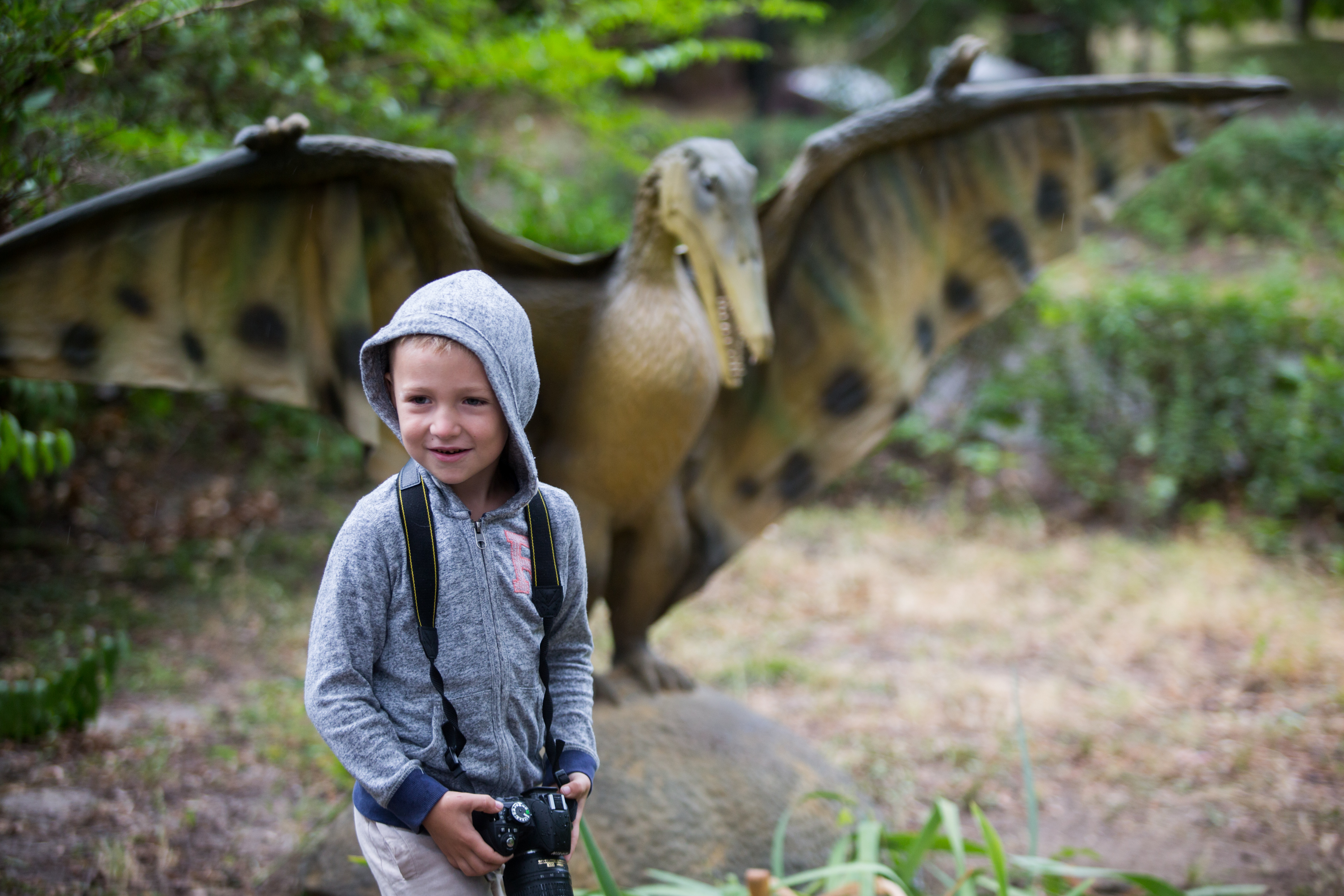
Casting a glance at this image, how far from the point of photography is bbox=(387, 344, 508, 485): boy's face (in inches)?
52.2

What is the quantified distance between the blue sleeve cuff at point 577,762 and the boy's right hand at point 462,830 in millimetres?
150

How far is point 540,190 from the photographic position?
493 cm

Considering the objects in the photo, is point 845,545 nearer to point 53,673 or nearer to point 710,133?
point 53,673

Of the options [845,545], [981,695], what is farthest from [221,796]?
[845,545]

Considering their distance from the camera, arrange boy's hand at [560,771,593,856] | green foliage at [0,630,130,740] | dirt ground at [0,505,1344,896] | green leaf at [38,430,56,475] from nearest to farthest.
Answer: boy's hand at [560,771,593,856] < green leaf at [38,430,56,475] < green foliage at [0,630,130,740] < dirt ground at [0,505,1344,896]

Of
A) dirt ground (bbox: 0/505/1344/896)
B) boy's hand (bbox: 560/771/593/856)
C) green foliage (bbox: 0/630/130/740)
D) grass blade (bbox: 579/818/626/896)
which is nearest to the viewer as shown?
boy's hand (bbox: 560/771/593/856)

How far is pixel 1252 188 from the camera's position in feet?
33.2

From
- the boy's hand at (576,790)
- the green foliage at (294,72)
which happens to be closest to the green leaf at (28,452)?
the green foliage at (294,72)

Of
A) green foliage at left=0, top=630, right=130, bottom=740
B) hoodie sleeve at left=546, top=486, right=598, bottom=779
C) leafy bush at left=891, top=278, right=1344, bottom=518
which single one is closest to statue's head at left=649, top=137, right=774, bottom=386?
hoodie sleeve at left=546, top=486, right=598, bottom=779

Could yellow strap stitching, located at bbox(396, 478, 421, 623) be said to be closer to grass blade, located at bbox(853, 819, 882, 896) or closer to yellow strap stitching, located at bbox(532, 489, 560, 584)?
yellow strap stitching, located at bbox(532, 489, 560, 584)

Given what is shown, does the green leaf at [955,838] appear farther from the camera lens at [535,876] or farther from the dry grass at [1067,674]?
the camera lens at [535,876]

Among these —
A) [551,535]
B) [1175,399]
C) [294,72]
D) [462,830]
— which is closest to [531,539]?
[551,535]

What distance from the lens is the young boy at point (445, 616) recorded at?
132 cm

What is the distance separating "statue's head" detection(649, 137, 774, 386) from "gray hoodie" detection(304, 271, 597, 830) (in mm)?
789
